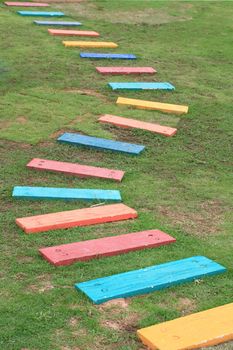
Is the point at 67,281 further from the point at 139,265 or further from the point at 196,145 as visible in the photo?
the point at 196,145

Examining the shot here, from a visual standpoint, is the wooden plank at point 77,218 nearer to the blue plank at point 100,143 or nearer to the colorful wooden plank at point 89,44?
the blue plank at point 100,143

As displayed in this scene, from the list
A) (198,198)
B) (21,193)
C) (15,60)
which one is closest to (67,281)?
(21,193)

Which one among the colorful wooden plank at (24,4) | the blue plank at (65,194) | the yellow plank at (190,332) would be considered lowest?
the blue plank at (65,194)

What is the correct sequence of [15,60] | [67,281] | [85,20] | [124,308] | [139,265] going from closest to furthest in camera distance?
[124,308]
[67,281]
[139,265]
[15,60]
[85,20]

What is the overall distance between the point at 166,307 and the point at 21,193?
2.50 metres

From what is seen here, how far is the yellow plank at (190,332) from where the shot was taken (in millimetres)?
4164

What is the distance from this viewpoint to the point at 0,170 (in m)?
7.45

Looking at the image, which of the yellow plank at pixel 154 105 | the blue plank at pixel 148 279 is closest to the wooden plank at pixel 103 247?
the blue plank at pixel 148 279

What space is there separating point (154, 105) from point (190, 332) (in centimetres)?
627

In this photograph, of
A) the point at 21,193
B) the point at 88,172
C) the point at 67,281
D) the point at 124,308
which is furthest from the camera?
the point at 88,172

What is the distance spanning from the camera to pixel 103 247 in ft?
18.1

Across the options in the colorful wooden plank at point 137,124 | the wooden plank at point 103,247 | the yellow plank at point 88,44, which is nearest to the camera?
the wooden plank at point 103,247

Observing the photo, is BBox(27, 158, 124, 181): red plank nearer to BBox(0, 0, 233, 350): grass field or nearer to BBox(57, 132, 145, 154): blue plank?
BBox(0, 0, 233, 350): grass field

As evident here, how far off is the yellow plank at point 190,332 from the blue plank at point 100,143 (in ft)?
13.0
